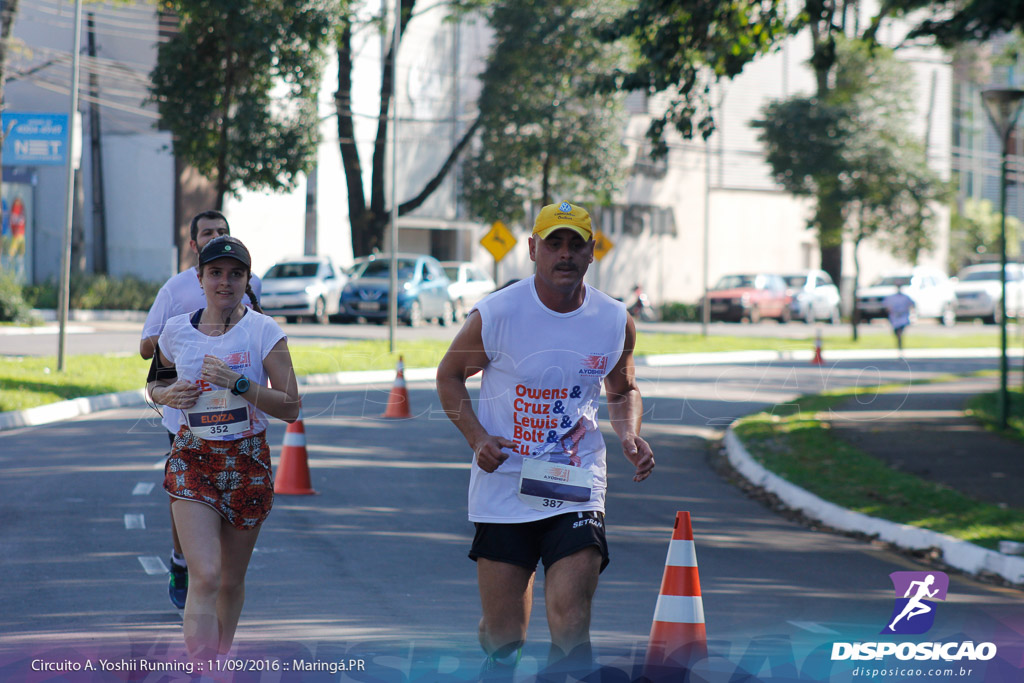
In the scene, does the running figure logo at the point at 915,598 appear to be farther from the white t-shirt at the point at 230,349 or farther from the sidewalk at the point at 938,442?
the white t-shirt at the point at 230,349

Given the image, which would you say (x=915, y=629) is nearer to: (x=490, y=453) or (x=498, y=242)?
(x=490, y=453)

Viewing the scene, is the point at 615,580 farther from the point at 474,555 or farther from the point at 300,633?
the point at 474,555

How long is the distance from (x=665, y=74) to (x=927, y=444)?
5451mm

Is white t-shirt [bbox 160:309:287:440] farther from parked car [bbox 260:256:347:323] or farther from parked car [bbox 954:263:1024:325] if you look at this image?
parked car [bbox 954:263:1024:325]

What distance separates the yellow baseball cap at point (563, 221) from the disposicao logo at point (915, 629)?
2.15 metres

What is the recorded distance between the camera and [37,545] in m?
8.02

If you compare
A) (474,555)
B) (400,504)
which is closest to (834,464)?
(400,504)

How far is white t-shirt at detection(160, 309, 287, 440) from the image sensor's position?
16.2 ft

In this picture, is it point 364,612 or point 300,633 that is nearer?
point 300,633

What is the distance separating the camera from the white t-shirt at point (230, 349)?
4934 millimetres

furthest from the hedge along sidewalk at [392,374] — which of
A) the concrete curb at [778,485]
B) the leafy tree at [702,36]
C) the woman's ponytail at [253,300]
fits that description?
the woman's ponytail at [253,300]

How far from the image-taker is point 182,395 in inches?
189

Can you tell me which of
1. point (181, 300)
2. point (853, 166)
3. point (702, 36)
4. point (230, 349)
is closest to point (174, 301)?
point (181, 300)

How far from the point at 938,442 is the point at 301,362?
9970mm
